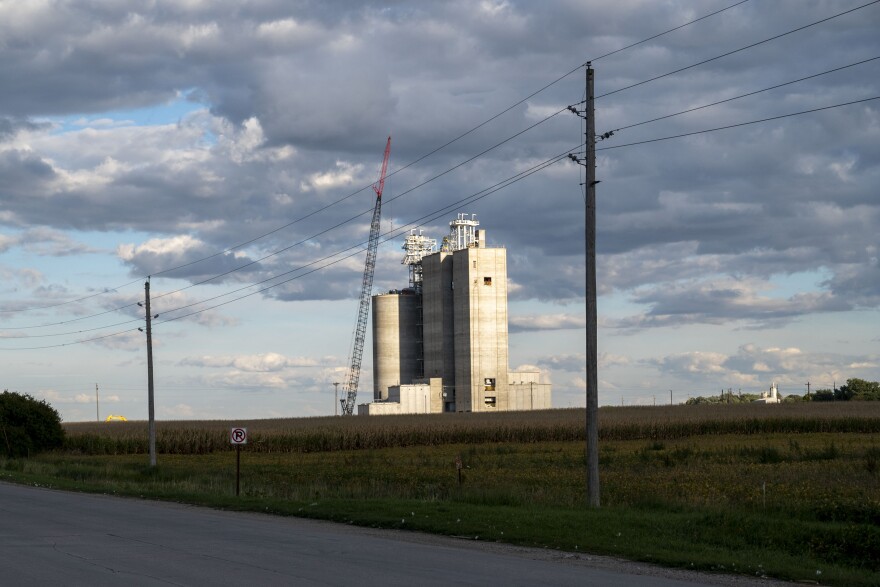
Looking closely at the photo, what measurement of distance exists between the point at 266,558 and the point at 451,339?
102683 millimetres

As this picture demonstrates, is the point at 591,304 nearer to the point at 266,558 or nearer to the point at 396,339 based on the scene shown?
the point at 266,558

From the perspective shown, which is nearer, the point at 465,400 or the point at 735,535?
the point at 735,535

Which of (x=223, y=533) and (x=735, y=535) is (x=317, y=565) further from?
(x=735, y=535)

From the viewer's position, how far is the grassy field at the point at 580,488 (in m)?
18.0

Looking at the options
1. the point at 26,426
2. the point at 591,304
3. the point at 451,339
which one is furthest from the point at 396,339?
the point at 591,304

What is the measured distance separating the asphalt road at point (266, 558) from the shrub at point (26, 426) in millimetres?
47594

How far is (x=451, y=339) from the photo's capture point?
11906cm

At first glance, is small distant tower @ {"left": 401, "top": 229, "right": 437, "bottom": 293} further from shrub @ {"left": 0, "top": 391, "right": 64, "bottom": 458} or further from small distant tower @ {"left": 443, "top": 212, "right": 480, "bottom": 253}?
shrub @ {"left": 0, "top": 391, "right": 64, "bottom": 458}

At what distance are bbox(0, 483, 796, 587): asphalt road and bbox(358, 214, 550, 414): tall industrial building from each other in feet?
298

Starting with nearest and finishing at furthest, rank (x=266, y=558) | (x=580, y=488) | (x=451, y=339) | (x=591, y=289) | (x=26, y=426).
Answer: (x=266, y=558)
(x=591, y=289)
(x=580, y=488)
(x=26, y=426)
(x=451, y=339)

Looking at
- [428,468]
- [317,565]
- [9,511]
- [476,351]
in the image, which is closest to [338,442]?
[428,468]

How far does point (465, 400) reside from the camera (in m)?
117

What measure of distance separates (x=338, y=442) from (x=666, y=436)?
2433cm

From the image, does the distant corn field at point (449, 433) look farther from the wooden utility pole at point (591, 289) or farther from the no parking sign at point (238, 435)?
the wooden utility pole at point (591, 289)
